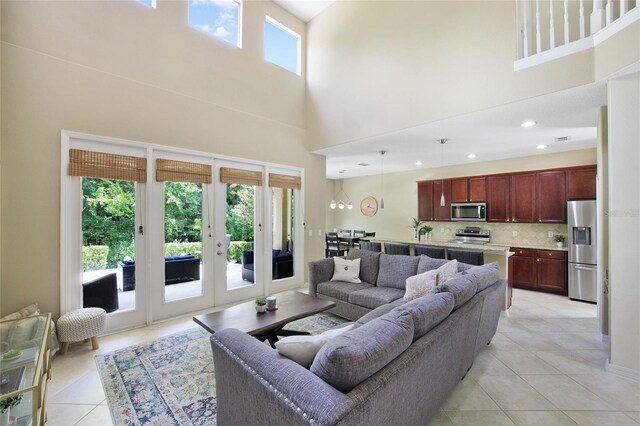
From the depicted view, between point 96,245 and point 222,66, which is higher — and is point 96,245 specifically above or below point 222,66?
below

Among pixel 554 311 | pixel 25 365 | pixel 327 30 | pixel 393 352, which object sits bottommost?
pixel 554 311

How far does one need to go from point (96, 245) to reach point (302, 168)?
342cm

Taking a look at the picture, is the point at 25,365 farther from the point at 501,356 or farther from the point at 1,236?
the point at 501,356

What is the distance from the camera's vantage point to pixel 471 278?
96.4 inches

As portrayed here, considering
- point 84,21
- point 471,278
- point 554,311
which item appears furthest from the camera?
point 554,311

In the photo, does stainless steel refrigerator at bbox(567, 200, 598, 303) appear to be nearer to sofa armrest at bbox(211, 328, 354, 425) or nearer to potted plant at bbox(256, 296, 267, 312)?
potted plant at bbox(256, 296, 267, 312)

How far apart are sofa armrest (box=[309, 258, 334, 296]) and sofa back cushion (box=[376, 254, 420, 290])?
2.46ft

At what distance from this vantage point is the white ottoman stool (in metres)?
2.82

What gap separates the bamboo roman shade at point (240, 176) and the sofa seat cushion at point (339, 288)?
6.82 feet

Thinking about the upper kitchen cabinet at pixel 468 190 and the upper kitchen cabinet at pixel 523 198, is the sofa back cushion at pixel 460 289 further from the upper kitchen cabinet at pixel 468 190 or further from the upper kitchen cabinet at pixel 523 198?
the upper kitchen cabinet at pixel 468 190

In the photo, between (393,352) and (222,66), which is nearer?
(393,352)

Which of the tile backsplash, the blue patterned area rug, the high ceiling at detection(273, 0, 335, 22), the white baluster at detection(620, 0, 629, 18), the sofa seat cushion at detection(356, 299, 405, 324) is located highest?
the high ceiling at detection(273, 0, 335, 22)

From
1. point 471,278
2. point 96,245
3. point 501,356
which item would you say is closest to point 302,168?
point 96,245

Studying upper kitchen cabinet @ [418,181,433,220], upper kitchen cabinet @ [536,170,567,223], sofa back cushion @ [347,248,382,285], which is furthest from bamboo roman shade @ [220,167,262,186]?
upper kitchen cabinet @ [536,170,567,223]
